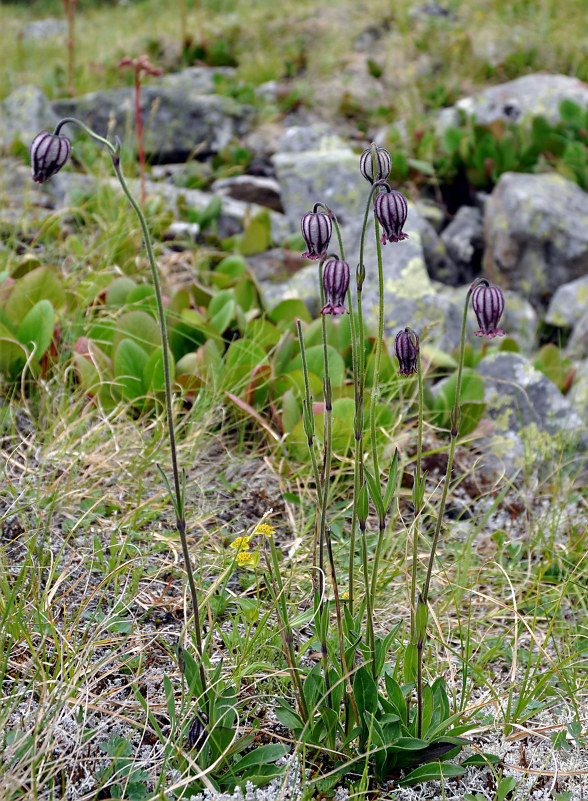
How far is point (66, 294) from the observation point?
10.9 feet

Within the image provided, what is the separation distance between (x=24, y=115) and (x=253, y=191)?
5.62 ft

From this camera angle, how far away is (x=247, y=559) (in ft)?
6.70

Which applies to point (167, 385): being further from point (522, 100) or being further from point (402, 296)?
point (522, 100)

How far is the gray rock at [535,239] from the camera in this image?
184 inches

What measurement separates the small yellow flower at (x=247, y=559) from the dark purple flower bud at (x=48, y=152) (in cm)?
108

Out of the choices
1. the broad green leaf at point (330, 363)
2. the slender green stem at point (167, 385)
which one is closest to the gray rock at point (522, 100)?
the broad green leaf at point (330, 363)

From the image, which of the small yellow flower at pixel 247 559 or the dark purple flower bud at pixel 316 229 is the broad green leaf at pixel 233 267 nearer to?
the small yellow flower at pixel 247 559

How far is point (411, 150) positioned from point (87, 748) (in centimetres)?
500

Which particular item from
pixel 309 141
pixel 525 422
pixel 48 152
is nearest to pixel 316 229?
pixel 48 152

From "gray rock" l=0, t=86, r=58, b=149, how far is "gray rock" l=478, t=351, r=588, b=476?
11.8ft

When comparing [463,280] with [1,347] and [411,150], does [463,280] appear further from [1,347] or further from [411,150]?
[1,347]

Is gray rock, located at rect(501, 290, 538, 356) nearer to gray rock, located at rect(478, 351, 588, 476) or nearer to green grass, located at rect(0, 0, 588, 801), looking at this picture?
A: gray rock, located at rect(478, 351, 588, 476)

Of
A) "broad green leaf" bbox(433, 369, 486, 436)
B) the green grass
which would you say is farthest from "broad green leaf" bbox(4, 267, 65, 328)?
"broad green leaf" bbox(433, 369, 486, 436)

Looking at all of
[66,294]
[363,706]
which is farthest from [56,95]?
[363,706]
